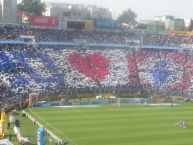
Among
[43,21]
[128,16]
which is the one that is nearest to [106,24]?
[43,21]

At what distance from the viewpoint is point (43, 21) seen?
7925 cm

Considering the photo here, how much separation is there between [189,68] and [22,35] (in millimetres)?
30108

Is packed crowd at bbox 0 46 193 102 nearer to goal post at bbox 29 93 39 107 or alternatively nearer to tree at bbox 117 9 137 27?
A: goal post at bbox 29 93 39 107

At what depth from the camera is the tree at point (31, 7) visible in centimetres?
10806

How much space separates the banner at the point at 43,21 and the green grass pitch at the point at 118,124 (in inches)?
1061

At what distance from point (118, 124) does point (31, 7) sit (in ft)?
231

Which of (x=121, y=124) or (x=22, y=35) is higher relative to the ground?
(x=22, y=35)

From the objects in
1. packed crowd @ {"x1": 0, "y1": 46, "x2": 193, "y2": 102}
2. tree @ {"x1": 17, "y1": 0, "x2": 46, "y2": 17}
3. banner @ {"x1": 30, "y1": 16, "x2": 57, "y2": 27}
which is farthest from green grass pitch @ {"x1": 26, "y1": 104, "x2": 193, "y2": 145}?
tree @ {"x1": 17, "y1": 0, "x2": 46, "y2": 17}

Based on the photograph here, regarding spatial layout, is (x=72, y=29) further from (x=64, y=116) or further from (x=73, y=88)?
(x=64, y=116)

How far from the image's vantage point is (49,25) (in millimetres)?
79625

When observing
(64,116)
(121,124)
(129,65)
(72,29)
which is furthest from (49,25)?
(121,124)

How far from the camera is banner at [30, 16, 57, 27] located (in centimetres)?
7812

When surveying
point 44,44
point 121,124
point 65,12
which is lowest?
point 121,124

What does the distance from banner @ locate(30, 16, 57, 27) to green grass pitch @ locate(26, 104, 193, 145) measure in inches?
1061
